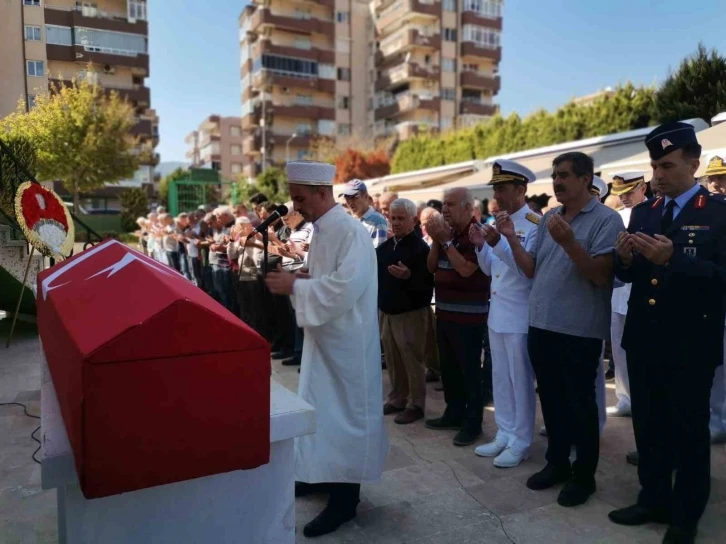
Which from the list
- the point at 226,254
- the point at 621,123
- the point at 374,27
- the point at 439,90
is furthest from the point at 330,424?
the point at 374,27

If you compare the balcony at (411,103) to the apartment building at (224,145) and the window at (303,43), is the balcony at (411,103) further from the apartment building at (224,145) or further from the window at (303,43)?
the apartment building at (224,145)

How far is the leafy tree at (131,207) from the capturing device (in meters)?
26.0

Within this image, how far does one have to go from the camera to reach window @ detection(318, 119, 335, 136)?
4916cm

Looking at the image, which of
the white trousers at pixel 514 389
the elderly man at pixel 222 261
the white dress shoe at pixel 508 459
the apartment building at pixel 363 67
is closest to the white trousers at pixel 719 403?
the white trousers at pixel 514 389

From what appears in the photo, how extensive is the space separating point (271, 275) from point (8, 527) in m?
1.94

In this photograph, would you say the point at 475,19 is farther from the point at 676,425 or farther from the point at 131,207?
the point at 676,425

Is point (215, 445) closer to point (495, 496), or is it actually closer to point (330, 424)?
point (330, 424)

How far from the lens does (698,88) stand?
1225 cm

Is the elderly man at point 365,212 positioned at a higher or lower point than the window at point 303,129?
lower

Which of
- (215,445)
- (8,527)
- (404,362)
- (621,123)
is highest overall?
(621,123)

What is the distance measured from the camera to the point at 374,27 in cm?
5141

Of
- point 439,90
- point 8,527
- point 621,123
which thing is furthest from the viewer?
point 439,90

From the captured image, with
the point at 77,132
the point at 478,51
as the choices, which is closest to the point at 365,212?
the point at 77,132

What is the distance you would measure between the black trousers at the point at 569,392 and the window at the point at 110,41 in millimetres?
5209
